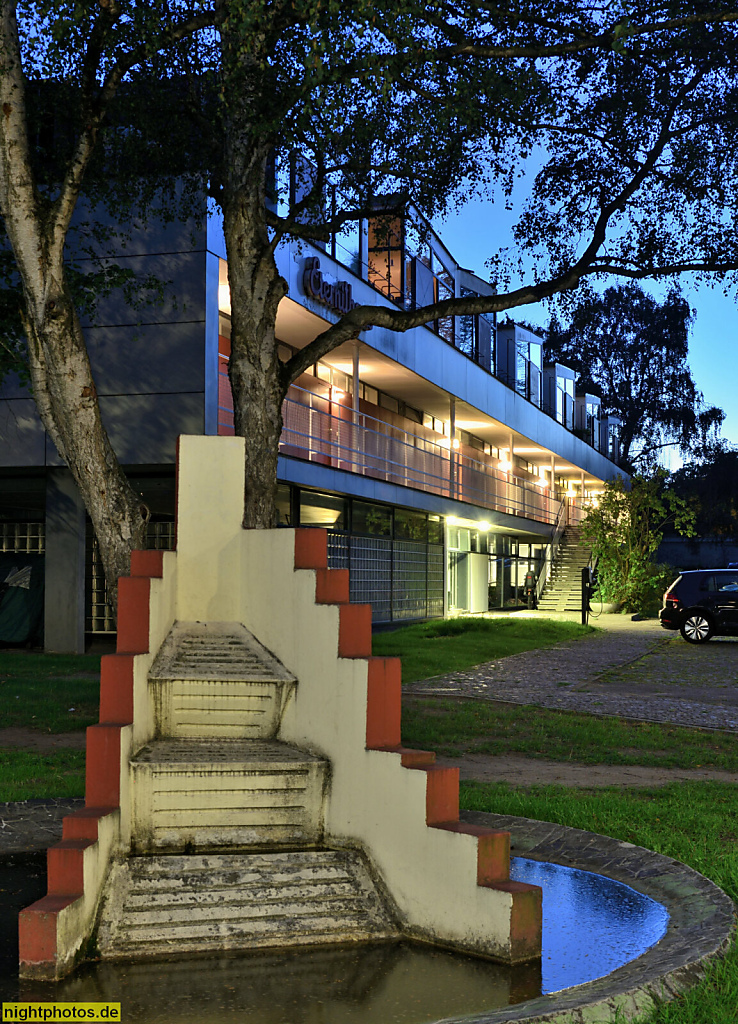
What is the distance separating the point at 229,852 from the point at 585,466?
44752 millimetres

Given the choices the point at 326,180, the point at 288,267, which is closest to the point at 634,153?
the point at 326,180

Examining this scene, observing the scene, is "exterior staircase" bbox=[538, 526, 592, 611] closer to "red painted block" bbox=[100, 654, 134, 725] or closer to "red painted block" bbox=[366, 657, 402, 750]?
"red painted block" bbox=[366, 657, 402, 750]

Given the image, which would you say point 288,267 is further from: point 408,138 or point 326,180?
point 408,138

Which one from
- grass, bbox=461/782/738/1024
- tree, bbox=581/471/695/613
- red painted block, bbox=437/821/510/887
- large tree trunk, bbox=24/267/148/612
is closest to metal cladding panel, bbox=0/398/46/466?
large tree trunk, bbox=24/267/148/612

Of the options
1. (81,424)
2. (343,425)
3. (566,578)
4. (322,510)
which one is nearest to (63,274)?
(81,424)

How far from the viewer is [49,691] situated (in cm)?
1305

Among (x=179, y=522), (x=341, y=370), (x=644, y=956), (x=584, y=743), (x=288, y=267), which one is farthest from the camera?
(x=341, y=370)

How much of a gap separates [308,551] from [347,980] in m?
2.44

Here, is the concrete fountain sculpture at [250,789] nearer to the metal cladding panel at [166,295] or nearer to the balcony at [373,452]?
the balcony at [373,452]

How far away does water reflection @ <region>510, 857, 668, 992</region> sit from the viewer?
14.4 feet

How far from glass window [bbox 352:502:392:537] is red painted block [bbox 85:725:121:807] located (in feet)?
56.4

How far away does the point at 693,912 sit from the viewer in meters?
4.73

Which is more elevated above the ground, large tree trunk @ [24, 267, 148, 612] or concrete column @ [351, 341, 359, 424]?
concrete column @ [351, 341, 359, 424]

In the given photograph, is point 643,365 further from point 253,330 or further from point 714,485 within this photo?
point 253,330
